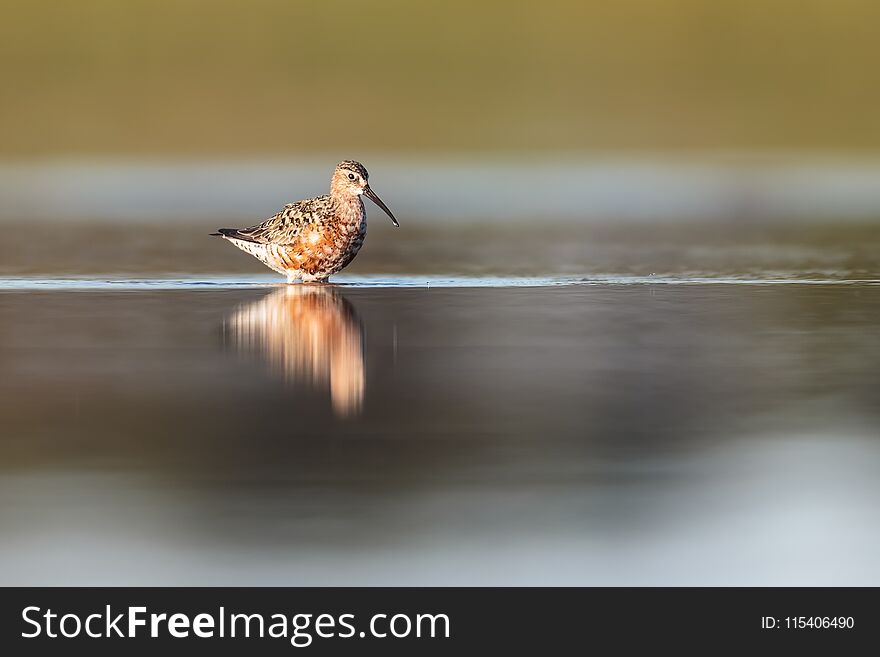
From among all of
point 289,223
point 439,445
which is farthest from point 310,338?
point 289,223

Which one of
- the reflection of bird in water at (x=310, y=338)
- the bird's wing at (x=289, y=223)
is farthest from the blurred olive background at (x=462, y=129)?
the reflection of bird in water at (x=310, y=338)

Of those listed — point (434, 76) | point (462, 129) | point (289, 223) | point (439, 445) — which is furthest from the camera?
point (434, 76)

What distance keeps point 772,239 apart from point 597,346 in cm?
1081

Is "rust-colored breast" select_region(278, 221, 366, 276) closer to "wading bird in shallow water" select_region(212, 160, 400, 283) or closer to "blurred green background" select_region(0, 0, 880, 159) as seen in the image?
"wading bird in shallow water" select_region(212, 160, 400, 283)

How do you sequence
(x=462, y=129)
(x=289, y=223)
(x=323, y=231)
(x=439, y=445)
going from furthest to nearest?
1. (x=462, y=129)
2. (x=289, y=223)
3. (x=323, y=231)
4. (x=439, y=445)

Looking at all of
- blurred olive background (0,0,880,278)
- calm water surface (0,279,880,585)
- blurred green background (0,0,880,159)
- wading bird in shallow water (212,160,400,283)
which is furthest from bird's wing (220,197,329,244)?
blurred green background (0,0,880,159)

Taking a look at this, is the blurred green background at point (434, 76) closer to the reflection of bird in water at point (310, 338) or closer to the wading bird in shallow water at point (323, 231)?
the wading bird in shallow water at point (323, 231)

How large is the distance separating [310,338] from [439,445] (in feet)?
12.8

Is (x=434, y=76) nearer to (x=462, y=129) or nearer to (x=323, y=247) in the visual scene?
(x=462, y=129)

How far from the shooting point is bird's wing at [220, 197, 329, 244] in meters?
17.2

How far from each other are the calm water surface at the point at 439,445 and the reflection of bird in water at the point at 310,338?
4 cm

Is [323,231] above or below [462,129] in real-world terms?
below

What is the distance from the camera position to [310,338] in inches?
527

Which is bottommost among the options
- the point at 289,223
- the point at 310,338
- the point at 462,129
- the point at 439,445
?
the point at 439,445
